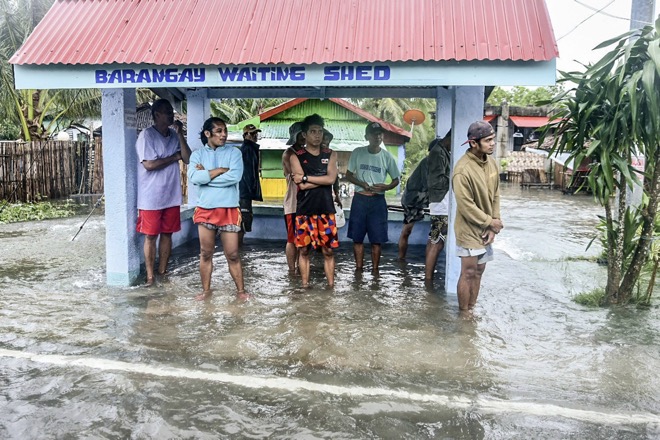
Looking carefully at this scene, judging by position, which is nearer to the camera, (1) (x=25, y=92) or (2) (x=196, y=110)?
(2) (x=196, y=110)

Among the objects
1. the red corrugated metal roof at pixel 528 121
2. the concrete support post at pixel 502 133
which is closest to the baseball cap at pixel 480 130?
the concrete support post at pixel 502 133

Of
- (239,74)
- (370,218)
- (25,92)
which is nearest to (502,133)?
(25,92)

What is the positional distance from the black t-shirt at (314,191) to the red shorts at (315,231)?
7 centimetres

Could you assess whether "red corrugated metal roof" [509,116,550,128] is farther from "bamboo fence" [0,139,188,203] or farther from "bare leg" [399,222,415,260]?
"bare leg" [399,222,415,260]

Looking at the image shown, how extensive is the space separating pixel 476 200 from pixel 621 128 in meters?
1.55

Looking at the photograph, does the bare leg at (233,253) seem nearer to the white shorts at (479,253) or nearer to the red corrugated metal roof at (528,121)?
the white shorts at (479,253)

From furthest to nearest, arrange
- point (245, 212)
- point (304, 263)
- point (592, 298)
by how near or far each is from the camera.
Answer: point (245, 212) → point (304, 263) → point (592, 298)

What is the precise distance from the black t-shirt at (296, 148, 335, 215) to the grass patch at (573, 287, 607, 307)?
282 cm

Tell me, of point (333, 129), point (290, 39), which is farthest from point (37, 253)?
point (333, 129)

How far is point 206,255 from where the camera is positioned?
641cm

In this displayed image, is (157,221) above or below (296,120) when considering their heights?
below

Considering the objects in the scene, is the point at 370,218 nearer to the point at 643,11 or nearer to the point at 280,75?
the point at 280,75

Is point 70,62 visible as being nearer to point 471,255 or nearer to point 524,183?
point 471,255

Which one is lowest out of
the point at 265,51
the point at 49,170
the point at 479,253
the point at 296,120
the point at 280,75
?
the point at 479,253
